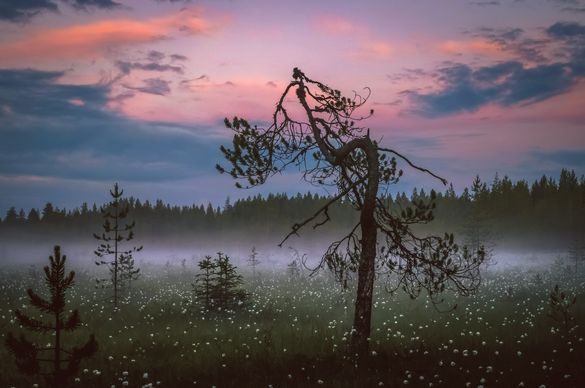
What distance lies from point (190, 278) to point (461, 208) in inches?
3432

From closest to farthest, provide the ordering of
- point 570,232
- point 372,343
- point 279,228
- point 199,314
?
point 372,343, point 199,314, point 570,232, point 279,228

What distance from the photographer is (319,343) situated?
12.9 meters

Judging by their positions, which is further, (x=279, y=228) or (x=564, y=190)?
(x=279, y=228)

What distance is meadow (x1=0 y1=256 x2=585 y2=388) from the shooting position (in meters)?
9.64

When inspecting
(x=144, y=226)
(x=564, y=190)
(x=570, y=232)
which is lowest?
(x=144, y=226)

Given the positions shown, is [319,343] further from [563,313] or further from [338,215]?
[338,215]

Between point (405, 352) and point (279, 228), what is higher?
point (405, 352)

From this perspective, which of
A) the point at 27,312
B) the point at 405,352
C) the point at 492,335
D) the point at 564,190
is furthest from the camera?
the point at 564,190

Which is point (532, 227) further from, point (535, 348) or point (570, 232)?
point (535, 348)

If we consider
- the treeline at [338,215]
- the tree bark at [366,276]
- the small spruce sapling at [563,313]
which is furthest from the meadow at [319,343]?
the treeline at [338,215]

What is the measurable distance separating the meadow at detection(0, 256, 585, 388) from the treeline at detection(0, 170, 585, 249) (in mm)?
52565

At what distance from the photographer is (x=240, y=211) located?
5281 inches

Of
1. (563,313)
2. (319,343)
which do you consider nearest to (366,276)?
(319,343)

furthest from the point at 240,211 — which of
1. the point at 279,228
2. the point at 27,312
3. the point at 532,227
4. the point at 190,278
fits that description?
the point at 27,312
